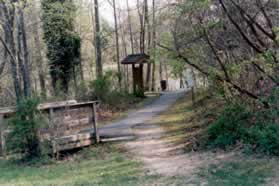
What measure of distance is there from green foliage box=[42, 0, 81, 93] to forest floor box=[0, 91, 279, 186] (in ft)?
29.8

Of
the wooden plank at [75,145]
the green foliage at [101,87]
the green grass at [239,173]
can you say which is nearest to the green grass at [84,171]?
the wooden plank at [75,145]

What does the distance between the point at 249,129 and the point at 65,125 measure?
4321 millimetres

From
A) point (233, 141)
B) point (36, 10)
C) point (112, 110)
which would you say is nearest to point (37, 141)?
point (233, 141)

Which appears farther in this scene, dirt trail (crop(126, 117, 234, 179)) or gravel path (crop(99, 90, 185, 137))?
gravel path (crop(99, 90, 185, 137))

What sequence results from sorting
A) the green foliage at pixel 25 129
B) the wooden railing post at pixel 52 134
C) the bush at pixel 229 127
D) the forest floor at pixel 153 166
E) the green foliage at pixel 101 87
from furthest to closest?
the green foliage at pixel 101 87
the wooden railing post at pixel 52 134
the green foliage at pixel 25 129
the bush at pixel 229 127
the forest floor at pixel 153 166

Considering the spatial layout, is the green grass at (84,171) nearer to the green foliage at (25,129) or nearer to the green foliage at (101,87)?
the green foliage at (25,129)

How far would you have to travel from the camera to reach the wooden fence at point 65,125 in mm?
8055

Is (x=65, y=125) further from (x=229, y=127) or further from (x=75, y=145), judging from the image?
(x=229, y=127)

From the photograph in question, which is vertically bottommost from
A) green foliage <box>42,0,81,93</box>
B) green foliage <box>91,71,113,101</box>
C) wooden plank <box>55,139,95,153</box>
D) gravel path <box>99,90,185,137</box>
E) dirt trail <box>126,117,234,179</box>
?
dirt trail <box>126,117,234,179</box>

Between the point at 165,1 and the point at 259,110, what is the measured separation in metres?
3.64

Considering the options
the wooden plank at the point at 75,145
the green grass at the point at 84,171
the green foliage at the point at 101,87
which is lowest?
the green grass at the point at 84,171

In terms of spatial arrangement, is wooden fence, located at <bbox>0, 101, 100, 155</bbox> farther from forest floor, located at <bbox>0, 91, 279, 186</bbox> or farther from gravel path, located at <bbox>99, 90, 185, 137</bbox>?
gravel path, located at <bbox>99, 90, 185, 137</bbox>

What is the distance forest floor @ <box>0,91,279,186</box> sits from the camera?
17.5 ft

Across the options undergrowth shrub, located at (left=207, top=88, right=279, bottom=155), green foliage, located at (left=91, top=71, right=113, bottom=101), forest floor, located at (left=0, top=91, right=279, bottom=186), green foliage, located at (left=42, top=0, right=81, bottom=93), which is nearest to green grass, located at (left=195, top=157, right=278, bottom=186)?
forest floor, located at (left=0, top=91, right=279, bottom=186)
